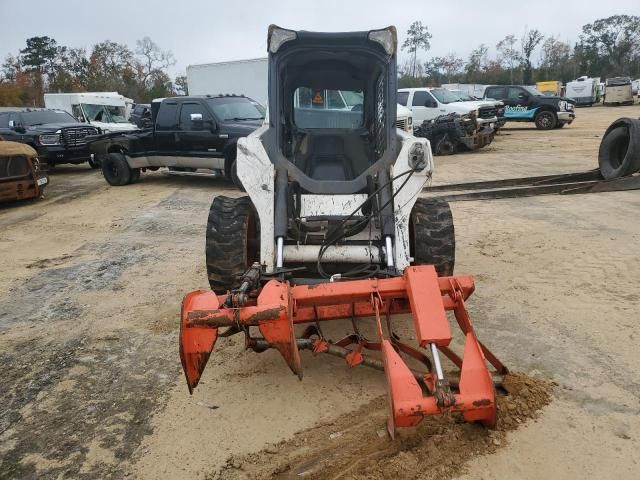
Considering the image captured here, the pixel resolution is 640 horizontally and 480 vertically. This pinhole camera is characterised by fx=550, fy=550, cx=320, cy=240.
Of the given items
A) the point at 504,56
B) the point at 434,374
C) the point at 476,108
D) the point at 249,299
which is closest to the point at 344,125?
the point at 249,299

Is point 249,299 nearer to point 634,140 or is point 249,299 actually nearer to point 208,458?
point 208,458

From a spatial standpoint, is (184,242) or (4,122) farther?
(4,122)

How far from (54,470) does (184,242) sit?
4.64 m

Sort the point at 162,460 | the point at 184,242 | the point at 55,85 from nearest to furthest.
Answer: the point at 162,460 < the point at 184,242 < the point at 55,85

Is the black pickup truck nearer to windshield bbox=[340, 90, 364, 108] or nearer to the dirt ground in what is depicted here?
the dirt ground

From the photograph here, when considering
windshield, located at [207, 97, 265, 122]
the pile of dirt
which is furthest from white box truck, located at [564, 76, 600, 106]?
the pile of dirt

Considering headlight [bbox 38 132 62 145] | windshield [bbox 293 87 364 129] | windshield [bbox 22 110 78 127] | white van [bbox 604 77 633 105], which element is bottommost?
headlight [bbox 38 132 62 145]

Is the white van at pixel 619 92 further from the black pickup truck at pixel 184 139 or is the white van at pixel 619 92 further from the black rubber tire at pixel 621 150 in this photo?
the black pickup truck at pixel 184 139

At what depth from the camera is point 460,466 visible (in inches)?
109

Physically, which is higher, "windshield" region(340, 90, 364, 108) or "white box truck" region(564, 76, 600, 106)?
"white box truck" region(564, 76, 600, 106)

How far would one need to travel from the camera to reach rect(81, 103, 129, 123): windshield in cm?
2052

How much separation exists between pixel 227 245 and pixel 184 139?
8.05 m

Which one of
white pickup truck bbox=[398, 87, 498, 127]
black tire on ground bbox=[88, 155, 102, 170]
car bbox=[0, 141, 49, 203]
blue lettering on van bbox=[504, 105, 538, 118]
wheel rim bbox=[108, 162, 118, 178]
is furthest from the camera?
blue lettering on van bbox=[504, 105, 538, 118]

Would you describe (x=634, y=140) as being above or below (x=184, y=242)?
above
